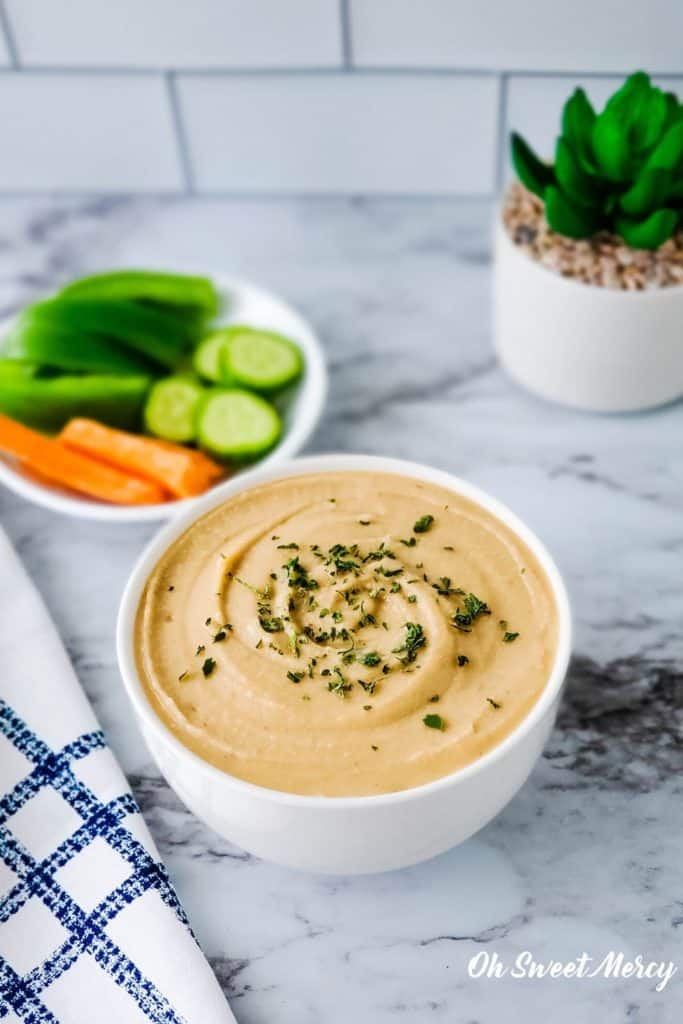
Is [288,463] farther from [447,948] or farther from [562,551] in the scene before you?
[447,948]

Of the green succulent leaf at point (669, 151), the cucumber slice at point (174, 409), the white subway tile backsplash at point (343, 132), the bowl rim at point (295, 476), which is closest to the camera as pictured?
the bowl rim at point (295, 476)

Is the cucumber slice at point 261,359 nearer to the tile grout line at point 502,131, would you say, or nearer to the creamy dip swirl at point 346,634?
the creamy dip swirl at point 346,634

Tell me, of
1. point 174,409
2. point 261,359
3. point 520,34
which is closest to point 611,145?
point 520,34

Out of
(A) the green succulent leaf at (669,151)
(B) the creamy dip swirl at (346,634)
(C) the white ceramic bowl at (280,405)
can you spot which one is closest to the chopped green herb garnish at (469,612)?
(B) the creamy dip swirl at (346,634)

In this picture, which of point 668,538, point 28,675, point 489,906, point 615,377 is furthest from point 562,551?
point 28,675

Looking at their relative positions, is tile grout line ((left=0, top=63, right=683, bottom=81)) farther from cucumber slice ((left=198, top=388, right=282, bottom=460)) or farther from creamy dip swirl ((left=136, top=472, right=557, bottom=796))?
creamy dip swirl ((left=136, top=472, right=557, bottom=796))

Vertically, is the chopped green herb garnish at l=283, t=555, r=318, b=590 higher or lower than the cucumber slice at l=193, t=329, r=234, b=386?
higher

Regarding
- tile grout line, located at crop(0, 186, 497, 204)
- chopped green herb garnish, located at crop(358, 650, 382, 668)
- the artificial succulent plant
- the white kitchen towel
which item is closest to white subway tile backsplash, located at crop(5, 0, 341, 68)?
tile grout line, located at crop(0, 186, 497, 204)
